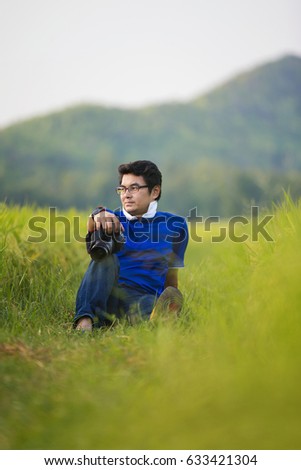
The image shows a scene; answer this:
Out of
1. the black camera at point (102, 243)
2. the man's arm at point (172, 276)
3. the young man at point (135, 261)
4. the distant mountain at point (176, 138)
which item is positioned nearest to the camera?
the black camera at point (102, 243)

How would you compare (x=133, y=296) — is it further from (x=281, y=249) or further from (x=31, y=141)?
(x=31, y=141)

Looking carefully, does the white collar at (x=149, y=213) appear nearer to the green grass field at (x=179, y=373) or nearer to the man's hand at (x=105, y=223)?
the man's hand at (x=105, y=223)

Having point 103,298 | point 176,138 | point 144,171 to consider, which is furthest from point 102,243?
point 176,138

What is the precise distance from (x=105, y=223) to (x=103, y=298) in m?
0.46

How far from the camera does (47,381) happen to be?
2.52m

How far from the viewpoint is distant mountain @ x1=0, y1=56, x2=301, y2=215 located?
1951 inches

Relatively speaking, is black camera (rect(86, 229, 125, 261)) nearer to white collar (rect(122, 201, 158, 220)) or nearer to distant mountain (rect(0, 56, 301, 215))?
white collar (rect(122, 201, 158, 220))

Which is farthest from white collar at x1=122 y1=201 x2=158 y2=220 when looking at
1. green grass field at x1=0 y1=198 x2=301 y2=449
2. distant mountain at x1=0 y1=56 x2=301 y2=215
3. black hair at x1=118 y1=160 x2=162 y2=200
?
distant mountain at x1=0 y1=56 x2=301 y2=215

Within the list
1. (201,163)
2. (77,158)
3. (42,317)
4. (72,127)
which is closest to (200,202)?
(201,163)

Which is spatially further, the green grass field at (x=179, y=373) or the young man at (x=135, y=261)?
the young man at (x=135, y=261)

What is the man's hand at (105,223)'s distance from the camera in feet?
11.5

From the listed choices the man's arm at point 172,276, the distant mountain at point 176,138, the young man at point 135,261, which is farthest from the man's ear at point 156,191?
the distant mountain at point 176,138

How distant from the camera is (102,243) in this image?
3.48 m

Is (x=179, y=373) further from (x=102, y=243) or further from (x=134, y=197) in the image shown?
(x=134, y=197)
